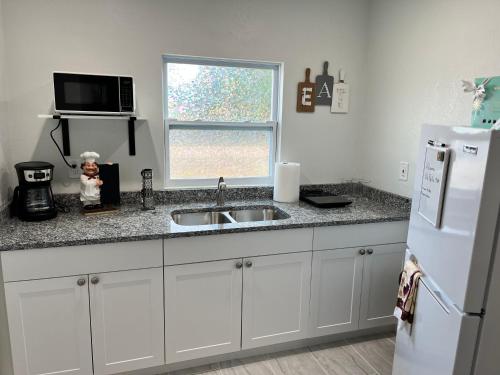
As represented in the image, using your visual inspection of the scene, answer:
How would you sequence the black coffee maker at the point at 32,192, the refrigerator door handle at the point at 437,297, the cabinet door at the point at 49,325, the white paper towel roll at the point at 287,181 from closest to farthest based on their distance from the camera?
1. the refrigerator door handle at the point at 437,297
2. the cabinet door at the point at 49,325
3. the black coffee maker at the point at 32,192
4. the white paper towel roll at the point at 287,181

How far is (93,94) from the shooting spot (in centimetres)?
→ 207

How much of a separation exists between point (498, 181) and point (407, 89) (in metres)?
1.49

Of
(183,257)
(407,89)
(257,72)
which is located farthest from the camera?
(257,72)

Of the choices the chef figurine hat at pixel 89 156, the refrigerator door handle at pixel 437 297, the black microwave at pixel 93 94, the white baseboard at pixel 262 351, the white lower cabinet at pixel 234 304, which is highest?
the black microwave at pixel 93 94

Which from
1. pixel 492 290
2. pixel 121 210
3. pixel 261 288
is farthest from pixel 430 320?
pixel 121 210

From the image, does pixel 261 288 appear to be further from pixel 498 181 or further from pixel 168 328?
pixel 498 181

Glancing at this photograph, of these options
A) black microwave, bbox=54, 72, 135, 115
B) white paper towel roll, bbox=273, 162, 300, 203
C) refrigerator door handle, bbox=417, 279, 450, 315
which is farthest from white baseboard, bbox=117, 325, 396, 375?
black microwave, bbox=54, 72, 135, 115

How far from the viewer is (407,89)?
8.11 feet

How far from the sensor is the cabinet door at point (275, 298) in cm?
214

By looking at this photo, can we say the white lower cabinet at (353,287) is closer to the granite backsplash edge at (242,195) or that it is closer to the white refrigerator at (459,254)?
the granite backsplash edge at (242,195)

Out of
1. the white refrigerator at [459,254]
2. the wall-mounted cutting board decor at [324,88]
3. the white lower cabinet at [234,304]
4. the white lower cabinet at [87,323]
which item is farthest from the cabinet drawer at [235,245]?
the wall-mounted cutting board decor at [324,88]

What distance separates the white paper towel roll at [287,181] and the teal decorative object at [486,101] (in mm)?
1153

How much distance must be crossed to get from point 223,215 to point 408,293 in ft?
4.05

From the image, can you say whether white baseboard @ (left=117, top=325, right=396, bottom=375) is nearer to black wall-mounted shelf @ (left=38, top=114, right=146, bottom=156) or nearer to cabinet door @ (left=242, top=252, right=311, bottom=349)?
cabinet door @ (left=242, top=252, right=311, bottom=349)
